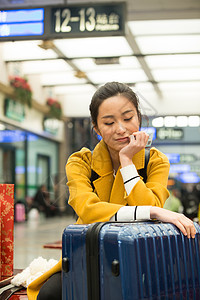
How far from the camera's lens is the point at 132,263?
1367mm

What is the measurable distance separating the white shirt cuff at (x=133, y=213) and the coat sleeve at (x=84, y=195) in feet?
0.08

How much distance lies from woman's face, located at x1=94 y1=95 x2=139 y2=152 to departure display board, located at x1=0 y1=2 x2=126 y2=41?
11.5 feet

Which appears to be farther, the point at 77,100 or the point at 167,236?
the point at 77,100

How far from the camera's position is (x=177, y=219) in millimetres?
1591

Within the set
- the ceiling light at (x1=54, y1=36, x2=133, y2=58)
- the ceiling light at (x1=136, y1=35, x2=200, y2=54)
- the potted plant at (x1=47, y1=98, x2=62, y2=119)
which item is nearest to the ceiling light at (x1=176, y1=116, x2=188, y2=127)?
the ceiling light at (x1=136, y1=35, x2=200, y2=54)

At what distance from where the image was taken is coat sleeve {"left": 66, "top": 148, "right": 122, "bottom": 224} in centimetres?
171

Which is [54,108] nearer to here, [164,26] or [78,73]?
[78,73]

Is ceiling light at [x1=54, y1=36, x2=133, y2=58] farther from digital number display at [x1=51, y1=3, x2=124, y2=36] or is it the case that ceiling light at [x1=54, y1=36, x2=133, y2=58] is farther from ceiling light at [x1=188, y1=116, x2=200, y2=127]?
ceiling light at [x1=188, y1=116, x2=200, y2=127]

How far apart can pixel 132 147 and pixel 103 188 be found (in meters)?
0.21

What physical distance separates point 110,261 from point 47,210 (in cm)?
1577

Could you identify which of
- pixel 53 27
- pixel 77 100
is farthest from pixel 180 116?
pixel 53 27

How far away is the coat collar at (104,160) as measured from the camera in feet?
6.30

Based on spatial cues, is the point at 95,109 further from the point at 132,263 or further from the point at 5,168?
the point at 5,168

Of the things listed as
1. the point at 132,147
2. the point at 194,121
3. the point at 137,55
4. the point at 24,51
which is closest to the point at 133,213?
the point at 132,147
